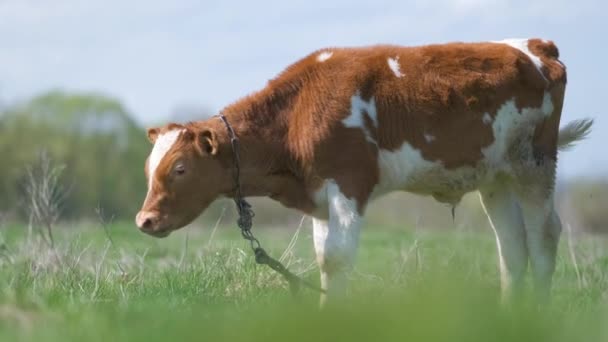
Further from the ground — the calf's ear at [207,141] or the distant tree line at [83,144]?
the calf's ear at [207,141]

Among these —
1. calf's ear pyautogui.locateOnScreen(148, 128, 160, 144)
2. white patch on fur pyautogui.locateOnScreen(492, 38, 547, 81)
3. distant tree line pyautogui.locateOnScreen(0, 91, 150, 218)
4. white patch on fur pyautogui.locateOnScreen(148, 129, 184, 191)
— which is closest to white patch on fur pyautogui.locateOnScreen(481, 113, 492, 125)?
white patch on fur pyautogui.locateOnScreen(492, 38, 547, 81)

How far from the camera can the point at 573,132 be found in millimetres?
9805

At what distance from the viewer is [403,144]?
8.28m

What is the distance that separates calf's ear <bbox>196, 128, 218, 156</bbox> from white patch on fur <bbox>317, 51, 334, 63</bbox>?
3.90 feet

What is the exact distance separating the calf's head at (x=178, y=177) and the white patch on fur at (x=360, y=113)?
109 centimetres

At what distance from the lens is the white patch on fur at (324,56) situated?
855 cm

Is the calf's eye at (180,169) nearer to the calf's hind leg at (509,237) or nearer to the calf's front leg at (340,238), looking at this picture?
the calf's front leg at (340,238)

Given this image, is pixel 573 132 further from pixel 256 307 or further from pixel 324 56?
pixel 256 307

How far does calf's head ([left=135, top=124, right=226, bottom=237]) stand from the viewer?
7.88 metres

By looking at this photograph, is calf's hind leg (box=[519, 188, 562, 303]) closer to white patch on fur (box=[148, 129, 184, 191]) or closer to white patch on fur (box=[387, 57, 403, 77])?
white patch on fur (box=[387, 57, 403, 77])

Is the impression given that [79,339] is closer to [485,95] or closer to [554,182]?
[485,95]

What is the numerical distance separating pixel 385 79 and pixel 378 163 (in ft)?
2.36

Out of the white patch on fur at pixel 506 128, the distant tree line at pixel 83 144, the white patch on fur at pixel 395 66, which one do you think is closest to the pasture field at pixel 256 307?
the white patch on fur at pixel 506 128

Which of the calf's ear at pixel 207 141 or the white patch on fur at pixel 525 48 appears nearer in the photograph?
the calf's ear at pixel 207 141
